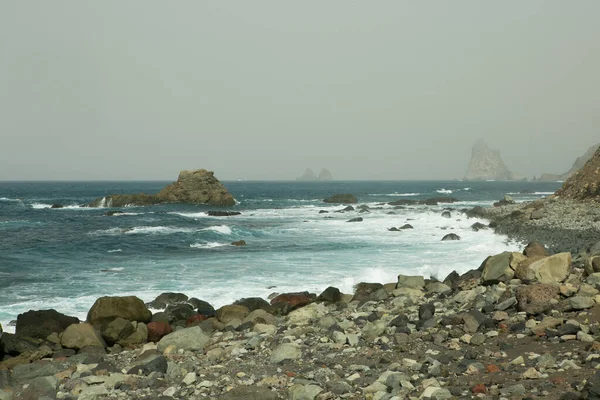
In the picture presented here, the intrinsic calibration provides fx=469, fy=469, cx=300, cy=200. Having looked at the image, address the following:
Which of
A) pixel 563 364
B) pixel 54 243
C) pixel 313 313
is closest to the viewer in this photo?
pixel 563 364

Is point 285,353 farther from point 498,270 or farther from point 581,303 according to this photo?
point 498,270

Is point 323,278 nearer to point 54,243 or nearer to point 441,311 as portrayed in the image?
point 441,311

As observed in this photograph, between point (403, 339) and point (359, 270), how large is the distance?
11.4 m

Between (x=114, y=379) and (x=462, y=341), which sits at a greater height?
(x=462, y=341)

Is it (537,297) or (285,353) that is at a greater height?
(537,297)

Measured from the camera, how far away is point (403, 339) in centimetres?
918

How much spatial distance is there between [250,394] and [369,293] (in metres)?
9.15

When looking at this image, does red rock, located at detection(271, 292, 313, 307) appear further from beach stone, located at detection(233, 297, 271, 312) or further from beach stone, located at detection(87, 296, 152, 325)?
beach stone, located at detection(87, 296, 152, 325)

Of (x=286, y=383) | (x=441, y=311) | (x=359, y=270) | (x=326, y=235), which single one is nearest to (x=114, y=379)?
(x=286, y=383)

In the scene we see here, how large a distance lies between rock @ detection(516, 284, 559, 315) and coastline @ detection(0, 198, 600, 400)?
1.0 inches

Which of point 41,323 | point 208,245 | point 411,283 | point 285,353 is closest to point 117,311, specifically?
point 41,323

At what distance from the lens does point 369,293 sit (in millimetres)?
15617

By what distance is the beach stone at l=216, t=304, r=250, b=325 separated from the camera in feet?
44.7

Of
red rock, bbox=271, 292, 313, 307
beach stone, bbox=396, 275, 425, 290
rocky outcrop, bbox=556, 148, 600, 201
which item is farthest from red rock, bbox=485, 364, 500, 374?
rocky outcrop, bbox=556, 148, 600, 201
